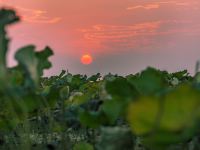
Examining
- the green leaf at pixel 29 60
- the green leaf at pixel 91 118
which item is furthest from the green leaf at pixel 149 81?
the green leaf at pixel 29 60

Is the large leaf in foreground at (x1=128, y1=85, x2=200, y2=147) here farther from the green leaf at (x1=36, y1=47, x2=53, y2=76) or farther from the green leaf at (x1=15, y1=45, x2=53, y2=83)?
the green leaf at (x1=36, y1=47, x2=53, y2=76)

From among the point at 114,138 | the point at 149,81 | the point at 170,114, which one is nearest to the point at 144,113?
the point at 170,114

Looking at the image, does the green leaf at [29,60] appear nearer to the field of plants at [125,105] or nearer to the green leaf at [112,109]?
the field of plants at [125,105]

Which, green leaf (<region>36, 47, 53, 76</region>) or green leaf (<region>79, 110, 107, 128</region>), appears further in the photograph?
green leaf (<region>36, 47, 53, 76</region>)

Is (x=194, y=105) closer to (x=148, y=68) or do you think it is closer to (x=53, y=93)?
(x=148, y=68)

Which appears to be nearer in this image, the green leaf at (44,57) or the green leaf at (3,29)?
the green leaf at (3,29)

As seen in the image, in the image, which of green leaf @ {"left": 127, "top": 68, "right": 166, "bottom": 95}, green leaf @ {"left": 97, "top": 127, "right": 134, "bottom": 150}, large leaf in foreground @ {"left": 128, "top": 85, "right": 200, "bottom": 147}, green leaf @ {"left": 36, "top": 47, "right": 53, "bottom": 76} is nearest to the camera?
large leaf in foreground @ {"left": 128, "top": 85, "right": 200, "bottom": 147}

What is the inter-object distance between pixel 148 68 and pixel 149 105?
0.42 m

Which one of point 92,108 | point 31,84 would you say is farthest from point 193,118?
point 92,108

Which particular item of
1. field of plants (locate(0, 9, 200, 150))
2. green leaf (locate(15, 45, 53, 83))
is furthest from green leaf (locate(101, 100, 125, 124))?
green leaf (locate(15, 45, 53, 83))

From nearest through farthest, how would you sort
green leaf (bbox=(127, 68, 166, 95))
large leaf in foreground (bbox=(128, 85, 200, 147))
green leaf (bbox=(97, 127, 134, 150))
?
large leaf in foreground (bbox=(128, 85, 200, 147)) < green leaf (bbox=(97, 127, 134, 150)) < green leaf (bbox=(127, 68, 166, 95))

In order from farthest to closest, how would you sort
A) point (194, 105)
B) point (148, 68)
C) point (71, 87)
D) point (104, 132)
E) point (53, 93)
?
point (71, 87) → point (53, 93) → point (148, 68) → point (104, 132) → point (194, 105)

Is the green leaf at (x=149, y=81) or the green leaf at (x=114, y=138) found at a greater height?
the green leaf at (x=149, y=81)

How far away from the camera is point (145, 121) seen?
0.90 m
